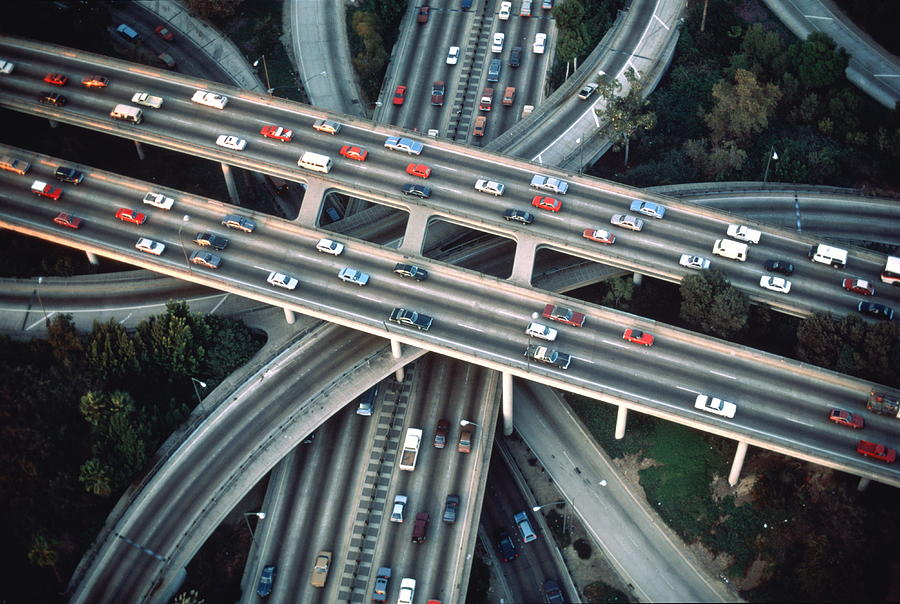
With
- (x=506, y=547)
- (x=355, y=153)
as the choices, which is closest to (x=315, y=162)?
Result: (x=355, y=153)

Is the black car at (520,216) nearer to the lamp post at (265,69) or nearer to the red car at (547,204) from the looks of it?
the red car at (547,204)

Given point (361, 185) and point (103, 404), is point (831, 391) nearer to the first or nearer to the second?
point (361, 185)

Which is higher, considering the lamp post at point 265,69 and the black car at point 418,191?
the lamp post at point 265,69

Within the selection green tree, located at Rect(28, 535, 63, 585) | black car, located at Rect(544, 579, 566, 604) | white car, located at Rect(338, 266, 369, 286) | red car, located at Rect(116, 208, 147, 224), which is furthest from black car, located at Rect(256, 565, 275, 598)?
red car, located at Rect(116, 208, 147, 224)

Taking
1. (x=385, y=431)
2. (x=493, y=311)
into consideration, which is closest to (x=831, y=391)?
(x=493, y=311)

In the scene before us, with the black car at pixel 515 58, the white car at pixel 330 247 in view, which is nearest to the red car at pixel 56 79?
the white car at pixel 330 247

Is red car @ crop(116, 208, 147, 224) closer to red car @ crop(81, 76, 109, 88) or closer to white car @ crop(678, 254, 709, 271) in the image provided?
red car @ crop(81, 76, 109, 88)
